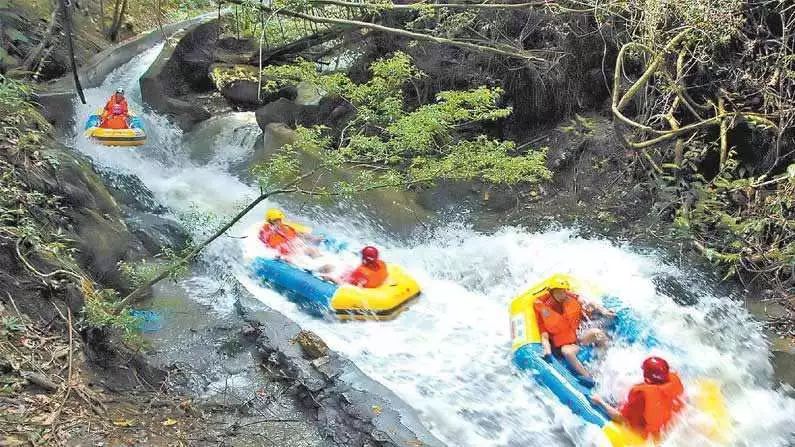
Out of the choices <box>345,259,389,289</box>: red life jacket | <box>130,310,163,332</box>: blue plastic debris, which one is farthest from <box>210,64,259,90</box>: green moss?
<box>130,310,163,332</box>: blue plastic debris

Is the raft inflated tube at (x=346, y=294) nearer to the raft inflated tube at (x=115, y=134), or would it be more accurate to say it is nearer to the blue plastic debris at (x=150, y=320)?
the blue plastic debris at (x=150, y=320)

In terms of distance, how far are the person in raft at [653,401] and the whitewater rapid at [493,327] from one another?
0.55 feet

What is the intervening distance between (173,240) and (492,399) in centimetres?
482

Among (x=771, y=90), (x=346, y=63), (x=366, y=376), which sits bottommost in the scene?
(x=366, y=376)

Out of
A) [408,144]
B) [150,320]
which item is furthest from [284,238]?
[408,144]

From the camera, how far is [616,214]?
8.13 m

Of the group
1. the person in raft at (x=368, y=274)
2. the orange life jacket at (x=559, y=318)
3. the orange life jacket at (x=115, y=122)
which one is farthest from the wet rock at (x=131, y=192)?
the orange life jacket at (x=559, y=318)

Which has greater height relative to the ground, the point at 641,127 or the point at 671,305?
the point at 641,127

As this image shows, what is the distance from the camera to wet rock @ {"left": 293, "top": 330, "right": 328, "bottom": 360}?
220 inches

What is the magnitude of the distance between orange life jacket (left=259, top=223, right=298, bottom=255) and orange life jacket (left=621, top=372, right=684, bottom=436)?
4.43m

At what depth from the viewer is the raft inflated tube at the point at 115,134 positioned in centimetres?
1005

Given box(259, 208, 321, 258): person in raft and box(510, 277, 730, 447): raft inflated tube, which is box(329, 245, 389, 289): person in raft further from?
box(510, 277, 730, 447): raft inflated tube

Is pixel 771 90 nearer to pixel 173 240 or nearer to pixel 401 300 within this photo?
pixel 401 300

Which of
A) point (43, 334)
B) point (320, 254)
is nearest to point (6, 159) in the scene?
point (43, 334)
